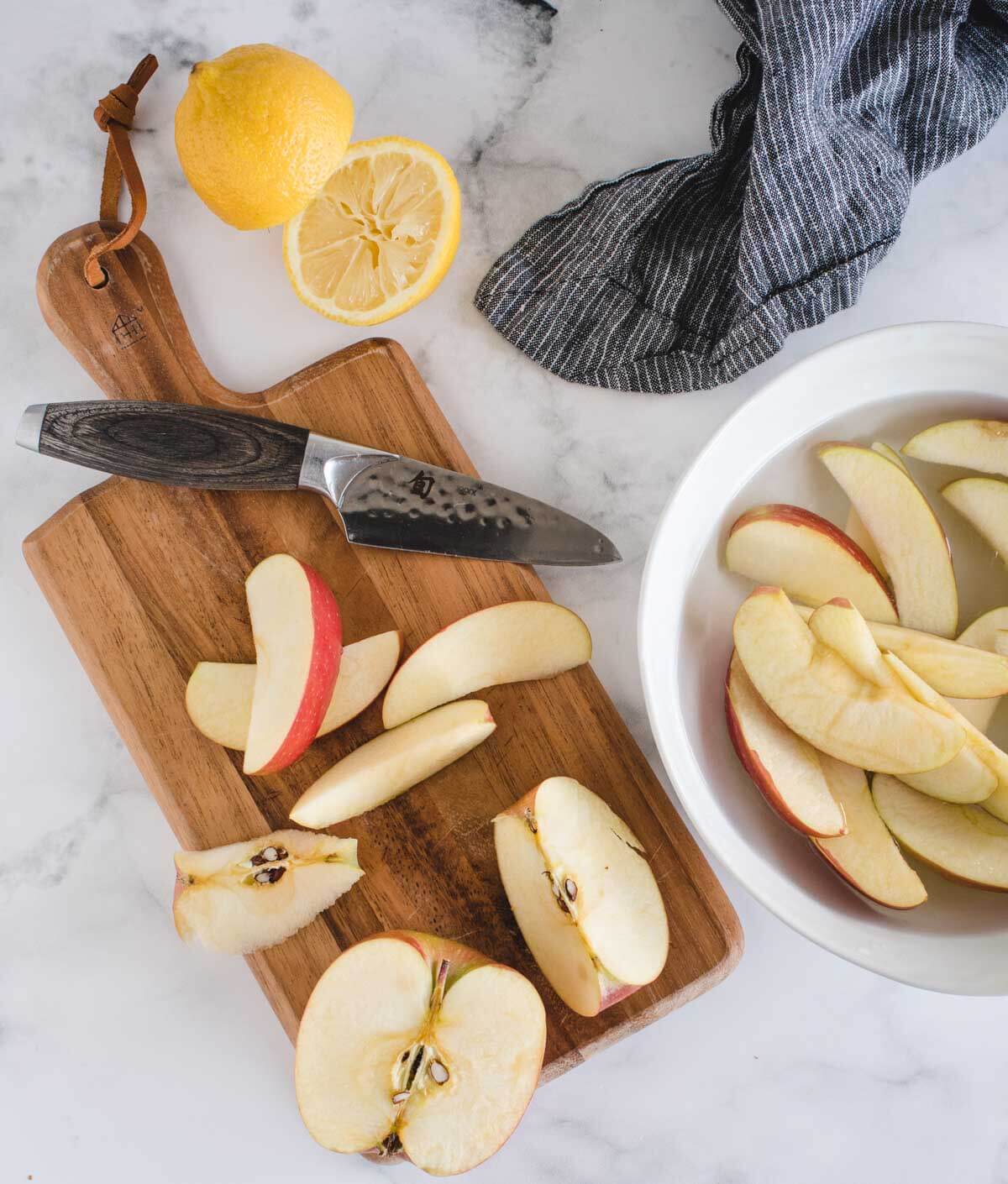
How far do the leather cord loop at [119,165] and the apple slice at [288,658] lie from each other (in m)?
0.37

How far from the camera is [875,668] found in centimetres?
82

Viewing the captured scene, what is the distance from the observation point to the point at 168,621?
3.27 feet

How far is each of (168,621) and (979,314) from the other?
0.96 meters

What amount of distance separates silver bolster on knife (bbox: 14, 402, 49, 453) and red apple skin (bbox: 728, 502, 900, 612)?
0.70 metres

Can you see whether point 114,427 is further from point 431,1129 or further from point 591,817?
point 431,1129

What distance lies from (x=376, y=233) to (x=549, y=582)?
0.42 meters

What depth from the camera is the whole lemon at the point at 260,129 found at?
857mm

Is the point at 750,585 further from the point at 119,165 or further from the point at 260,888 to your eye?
the point at 119,165

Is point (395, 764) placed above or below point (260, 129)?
below

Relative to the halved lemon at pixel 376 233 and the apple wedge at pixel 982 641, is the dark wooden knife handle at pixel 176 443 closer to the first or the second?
the halved lemon at pixel 376 233

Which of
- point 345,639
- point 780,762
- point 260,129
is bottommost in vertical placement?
point 780,762

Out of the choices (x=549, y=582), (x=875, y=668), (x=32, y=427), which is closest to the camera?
(x=875, y=668)

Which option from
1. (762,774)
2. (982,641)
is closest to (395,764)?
(762,774)

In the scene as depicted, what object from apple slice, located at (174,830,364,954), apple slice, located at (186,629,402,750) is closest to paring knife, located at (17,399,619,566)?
apple slice, located at (186,629,402,750)
